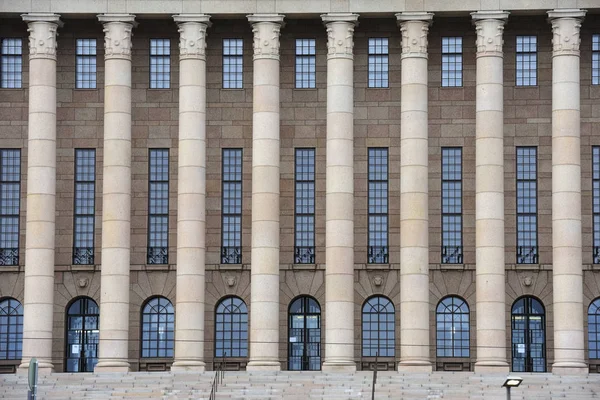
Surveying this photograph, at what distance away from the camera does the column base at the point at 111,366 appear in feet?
267

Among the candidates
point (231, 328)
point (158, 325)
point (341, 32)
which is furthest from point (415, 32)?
point (158, 325)

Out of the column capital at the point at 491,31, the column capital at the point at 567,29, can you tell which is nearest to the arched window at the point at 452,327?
the column capital at the point at 491,31

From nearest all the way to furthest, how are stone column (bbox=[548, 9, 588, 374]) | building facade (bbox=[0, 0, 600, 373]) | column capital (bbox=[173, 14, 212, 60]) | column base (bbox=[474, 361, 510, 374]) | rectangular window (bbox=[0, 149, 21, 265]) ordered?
1. column base (bbox=[474, 361, 510, 374])
2. stone column (bbox=[548, 9, 588, 374])
3. building facade (bbox=[0, 0, 600, 373])
4. column capital (bbox=[173, 14, 212, 60])
5. rectangular window (bbox=[0, 149, 21, 265])

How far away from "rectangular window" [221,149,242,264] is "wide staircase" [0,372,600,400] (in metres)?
7.64

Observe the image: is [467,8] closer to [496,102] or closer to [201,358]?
[496,102]

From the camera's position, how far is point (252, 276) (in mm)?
82938

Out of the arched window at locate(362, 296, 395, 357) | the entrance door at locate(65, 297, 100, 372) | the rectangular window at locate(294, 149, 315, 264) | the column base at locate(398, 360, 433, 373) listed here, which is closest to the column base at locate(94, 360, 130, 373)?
the entrance door at locate(65, 297, 100, 372)

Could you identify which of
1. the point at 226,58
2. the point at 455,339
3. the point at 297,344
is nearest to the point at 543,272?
the point at 455,339

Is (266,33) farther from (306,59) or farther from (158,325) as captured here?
(158,325)

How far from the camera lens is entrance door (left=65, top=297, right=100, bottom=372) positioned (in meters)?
85.1

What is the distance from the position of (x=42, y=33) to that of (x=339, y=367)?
2170cm

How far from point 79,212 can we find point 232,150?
27.0ft

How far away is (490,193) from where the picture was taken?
8238 centimetres

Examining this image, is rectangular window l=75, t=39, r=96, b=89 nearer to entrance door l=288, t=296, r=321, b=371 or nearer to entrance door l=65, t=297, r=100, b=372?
entrance door l=65, t=297, r=100, b=372
